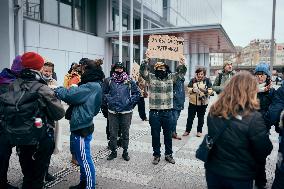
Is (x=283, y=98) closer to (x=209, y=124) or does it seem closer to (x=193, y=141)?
(x=209, y=124)

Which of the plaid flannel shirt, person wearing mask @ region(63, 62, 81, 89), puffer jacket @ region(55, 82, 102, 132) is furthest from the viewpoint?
the plaid flannel shirt

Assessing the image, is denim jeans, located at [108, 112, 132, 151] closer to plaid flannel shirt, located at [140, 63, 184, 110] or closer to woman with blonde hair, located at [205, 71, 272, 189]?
plaid flannel shirt, located at [140, 63, 184, 110]

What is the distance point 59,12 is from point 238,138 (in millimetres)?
14501

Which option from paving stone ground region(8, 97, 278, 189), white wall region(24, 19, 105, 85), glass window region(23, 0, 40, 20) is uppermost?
glass window region(23, 0, 40, 20)

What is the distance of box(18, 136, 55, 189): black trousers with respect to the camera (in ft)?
11.7

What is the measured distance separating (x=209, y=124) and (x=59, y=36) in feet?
43.8

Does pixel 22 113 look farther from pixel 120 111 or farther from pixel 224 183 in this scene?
pixel 120 111

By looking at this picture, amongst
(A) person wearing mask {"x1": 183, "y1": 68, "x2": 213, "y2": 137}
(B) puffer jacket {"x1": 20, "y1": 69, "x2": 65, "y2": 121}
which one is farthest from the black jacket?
(A) person wearing mask {"x1": 183, "y1": 68, "x2": 213, "y2": 137}

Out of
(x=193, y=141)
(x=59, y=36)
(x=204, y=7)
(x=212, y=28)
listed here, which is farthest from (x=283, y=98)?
(x=204, y=7)

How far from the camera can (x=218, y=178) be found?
9.20ft

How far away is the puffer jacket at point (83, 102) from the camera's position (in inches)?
159

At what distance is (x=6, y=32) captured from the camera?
12008mm

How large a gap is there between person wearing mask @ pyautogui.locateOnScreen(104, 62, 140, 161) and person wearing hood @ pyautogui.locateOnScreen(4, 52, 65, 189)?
2.35m

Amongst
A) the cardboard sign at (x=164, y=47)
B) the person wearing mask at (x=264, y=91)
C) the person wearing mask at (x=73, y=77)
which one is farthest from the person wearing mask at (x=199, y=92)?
the person wearing mask at (x=73, y=77)
